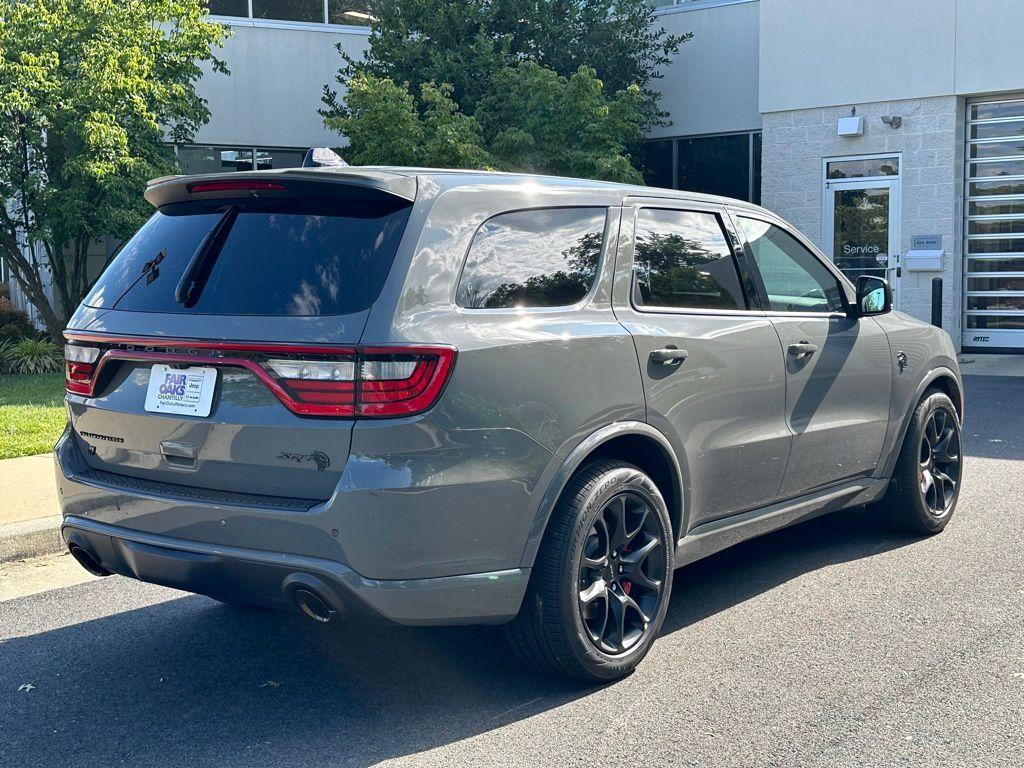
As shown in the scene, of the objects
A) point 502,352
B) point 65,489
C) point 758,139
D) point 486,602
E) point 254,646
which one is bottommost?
point 254,646

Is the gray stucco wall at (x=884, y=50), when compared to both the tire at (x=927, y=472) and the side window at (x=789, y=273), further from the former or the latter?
the side window at (x=789, y=273)

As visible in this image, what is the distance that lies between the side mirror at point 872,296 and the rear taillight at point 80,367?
3.47 metres

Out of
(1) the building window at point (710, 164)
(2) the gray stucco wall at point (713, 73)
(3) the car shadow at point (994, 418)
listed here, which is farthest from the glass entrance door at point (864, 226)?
(3) the car shadow at point (994, 418)

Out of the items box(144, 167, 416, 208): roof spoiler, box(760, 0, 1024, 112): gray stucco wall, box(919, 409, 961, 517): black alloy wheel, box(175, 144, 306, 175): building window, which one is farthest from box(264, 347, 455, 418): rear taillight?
box(175, 144, 306, 175): building window

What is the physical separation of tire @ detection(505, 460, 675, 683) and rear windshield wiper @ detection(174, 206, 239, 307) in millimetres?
1431

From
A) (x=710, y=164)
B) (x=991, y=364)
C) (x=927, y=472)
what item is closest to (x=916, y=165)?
(x=991, y=364)

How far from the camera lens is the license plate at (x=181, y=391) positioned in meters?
3.83

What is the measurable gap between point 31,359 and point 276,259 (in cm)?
1192

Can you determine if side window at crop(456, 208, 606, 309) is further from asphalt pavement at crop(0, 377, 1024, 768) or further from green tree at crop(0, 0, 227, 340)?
green tree at crop(0, 0, 227, 340)

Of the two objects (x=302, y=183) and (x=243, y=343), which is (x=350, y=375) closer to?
(x=243, y=343)

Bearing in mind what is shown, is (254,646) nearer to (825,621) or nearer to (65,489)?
(65,489)

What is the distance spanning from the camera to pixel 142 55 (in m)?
14.8

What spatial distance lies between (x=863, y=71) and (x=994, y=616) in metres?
13.3

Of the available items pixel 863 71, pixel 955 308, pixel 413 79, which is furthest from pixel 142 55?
pixel 955 308
